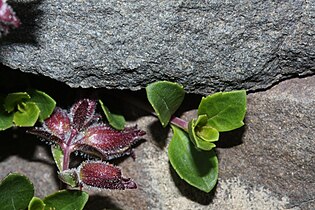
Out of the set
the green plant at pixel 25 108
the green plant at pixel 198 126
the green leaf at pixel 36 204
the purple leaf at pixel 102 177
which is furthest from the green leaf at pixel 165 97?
the green leaf at pixel 36 204

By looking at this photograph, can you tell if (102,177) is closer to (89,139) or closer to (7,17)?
(89,139)

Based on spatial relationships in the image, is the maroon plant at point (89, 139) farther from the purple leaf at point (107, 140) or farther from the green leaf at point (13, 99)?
the green leaf at point (13, 99)

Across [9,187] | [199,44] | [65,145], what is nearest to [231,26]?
[199,44]

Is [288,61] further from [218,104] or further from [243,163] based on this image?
[243,163]

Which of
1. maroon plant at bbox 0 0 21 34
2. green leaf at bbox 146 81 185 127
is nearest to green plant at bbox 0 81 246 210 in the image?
green leaf at bbox 146 81 185 127

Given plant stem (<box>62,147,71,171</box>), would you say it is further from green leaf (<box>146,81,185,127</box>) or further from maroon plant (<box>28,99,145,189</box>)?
green leaf (<box>146,81,185,127</box>)

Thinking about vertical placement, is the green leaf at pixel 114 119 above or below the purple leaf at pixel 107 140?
above

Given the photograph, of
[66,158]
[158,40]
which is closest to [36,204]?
[66,158]

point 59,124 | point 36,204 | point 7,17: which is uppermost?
point 7,17
